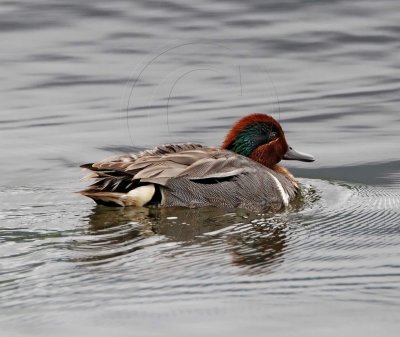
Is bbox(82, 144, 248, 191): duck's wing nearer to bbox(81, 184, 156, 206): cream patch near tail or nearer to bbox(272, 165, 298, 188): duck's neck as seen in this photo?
bbox(81, 184, 156, 206): cream patch near tail

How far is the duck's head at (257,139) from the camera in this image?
11258 mm

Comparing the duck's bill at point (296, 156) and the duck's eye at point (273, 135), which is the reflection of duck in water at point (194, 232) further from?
the duck's bill at point (296, 156)

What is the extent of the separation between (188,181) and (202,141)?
2688 millimetres

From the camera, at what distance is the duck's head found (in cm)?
1126

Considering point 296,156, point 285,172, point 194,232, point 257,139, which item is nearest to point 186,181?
point 194,232

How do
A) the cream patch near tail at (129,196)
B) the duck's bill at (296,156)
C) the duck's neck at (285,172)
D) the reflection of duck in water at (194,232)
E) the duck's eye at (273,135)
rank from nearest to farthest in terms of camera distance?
the reflection of duck in water at (194,232) → the cream patch near tail at (129,196) → the duck's neck at (285,172) → the duck's eye at (273,135) → the duck's bill at (296,156)

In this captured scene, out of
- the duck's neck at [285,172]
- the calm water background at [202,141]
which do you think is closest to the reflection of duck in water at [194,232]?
the calm water background at [202,141]

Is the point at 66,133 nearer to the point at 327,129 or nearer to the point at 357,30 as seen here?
the point at 327,129

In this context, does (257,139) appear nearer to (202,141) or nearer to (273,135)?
(273,135)

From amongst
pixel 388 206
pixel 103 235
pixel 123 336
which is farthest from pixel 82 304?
pixel 388 206

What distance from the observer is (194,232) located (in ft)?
31.2

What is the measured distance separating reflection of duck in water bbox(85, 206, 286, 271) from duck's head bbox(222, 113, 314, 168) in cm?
109

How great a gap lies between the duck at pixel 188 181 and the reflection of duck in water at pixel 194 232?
11cm

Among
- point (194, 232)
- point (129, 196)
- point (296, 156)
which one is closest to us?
point (194, 232)
